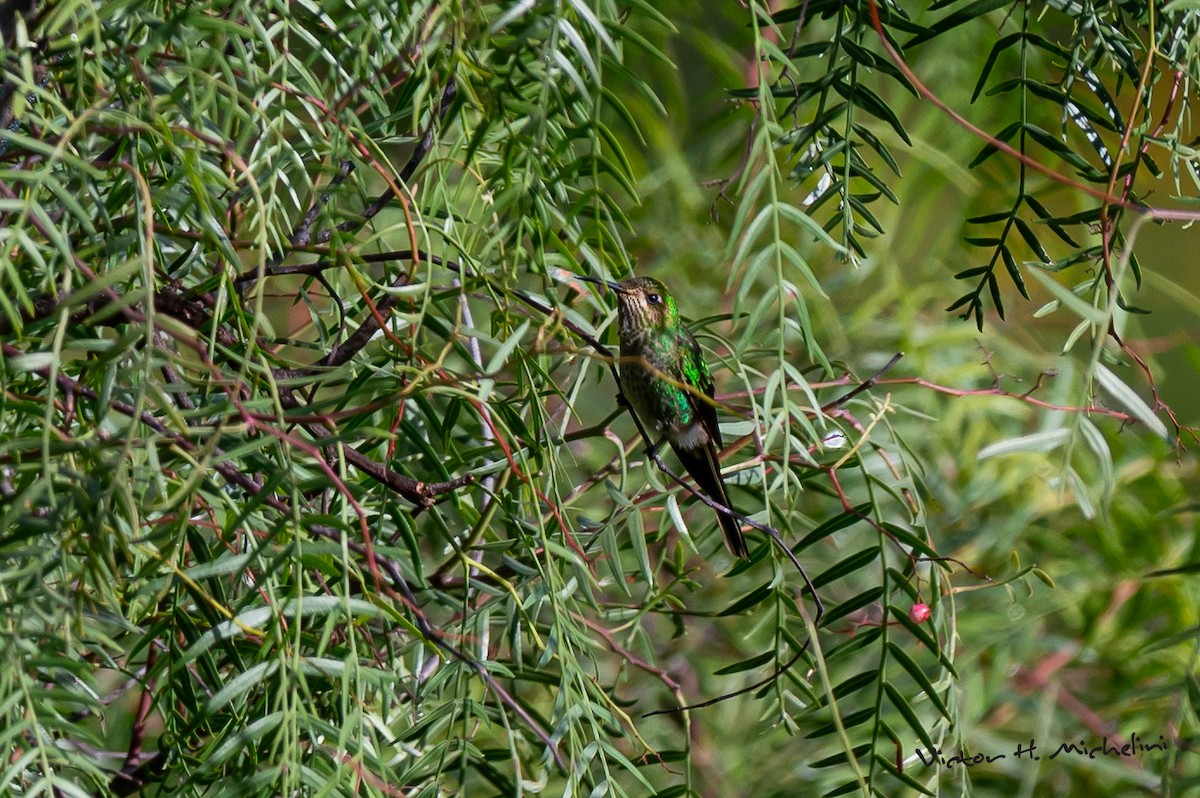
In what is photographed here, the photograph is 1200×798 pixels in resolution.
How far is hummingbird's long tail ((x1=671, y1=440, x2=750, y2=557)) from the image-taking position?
116 cm

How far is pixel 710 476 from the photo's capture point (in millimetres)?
1326

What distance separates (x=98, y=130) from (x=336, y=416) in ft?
0.68

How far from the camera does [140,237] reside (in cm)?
54

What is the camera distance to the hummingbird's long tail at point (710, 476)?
1.16 m

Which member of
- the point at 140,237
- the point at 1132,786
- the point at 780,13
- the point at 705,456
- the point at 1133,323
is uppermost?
the point at 780,13

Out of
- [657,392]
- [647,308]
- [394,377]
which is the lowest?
[657,392]

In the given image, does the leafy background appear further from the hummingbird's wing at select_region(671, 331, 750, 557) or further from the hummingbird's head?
the hummingbird's head

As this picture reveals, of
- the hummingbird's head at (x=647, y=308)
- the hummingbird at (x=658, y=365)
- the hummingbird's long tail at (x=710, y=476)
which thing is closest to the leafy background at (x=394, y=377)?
the hummingbird's long tail at (x=710, y=476)

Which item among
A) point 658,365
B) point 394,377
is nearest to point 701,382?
point 658,365

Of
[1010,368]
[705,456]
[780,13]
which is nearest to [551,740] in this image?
[780,13]

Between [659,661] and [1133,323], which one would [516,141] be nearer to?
[1133,323]

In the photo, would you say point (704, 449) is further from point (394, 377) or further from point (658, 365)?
point (394, 377)

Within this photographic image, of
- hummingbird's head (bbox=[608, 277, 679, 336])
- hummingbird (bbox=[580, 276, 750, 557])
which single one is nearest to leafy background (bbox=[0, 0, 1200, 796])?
hummingbird (bbox=[580, 276, 750, 557])

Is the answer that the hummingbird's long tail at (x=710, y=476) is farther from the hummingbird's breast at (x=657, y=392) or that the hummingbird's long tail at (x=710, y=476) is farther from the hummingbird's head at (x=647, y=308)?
the hummingbird's head at (x=647, y=308)
